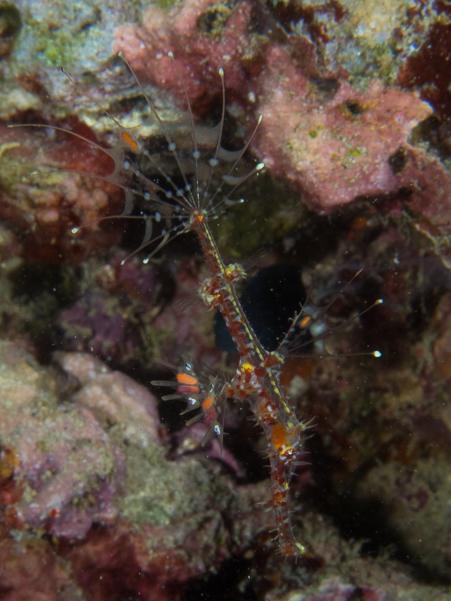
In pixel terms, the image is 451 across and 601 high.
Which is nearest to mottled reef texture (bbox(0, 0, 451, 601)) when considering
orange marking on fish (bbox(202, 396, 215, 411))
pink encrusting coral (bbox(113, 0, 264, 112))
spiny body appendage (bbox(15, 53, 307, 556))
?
pink encrusting coral (bbox(113, 0, 264, 112))

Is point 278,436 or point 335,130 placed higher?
point 335,130

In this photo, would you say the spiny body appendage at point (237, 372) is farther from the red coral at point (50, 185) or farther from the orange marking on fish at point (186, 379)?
the red coral at point (50, 185)

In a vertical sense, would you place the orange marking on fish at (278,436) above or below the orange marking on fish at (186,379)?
below

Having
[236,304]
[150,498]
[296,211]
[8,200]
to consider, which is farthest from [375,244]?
[8,200]

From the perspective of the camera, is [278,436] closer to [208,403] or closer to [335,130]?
[208,403]

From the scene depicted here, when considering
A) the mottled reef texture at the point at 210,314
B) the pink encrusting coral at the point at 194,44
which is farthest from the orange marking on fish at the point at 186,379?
the pink encrusting coral at the point at 194,44

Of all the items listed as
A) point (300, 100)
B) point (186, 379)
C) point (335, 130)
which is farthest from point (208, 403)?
point (300, 100)

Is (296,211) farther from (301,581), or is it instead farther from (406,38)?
(301,581)

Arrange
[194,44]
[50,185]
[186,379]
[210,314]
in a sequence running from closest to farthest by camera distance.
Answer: [194,44]
[186,379]
[50,185]
[210,314]
